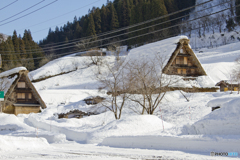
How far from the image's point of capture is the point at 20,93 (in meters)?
32.9

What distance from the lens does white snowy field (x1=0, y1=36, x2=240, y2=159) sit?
8.70 m

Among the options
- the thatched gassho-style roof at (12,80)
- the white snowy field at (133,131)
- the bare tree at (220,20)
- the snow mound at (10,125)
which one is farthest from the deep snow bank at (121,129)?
the bare tree at (220,20)

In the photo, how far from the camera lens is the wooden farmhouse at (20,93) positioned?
104ft

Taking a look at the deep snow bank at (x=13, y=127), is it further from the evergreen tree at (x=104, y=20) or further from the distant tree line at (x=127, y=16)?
the evergreen tree at (x=104, y=20)

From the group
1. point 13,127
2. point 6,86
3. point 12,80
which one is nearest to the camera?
point 13,127

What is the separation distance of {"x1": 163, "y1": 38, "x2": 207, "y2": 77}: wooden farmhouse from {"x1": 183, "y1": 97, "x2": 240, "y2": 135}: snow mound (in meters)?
20.4

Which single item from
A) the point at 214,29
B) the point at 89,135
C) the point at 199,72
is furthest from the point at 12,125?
the point at 214,29

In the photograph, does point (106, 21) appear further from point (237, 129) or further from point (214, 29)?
point (237, 129)

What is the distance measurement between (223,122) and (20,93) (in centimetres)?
2852

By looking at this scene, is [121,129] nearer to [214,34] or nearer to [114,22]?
[214,34]

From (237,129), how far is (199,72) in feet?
75.7

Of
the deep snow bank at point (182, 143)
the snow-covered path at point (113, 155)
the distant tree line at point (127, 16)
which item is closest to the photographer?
the snow-covered path at point (113, 155)

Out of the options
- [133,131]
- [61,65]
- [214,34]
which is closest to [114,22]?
[61,65]

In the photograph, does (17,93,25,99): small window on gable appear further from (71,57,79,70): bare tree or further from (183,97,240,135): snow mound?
(71,57,79,70): bare tree
